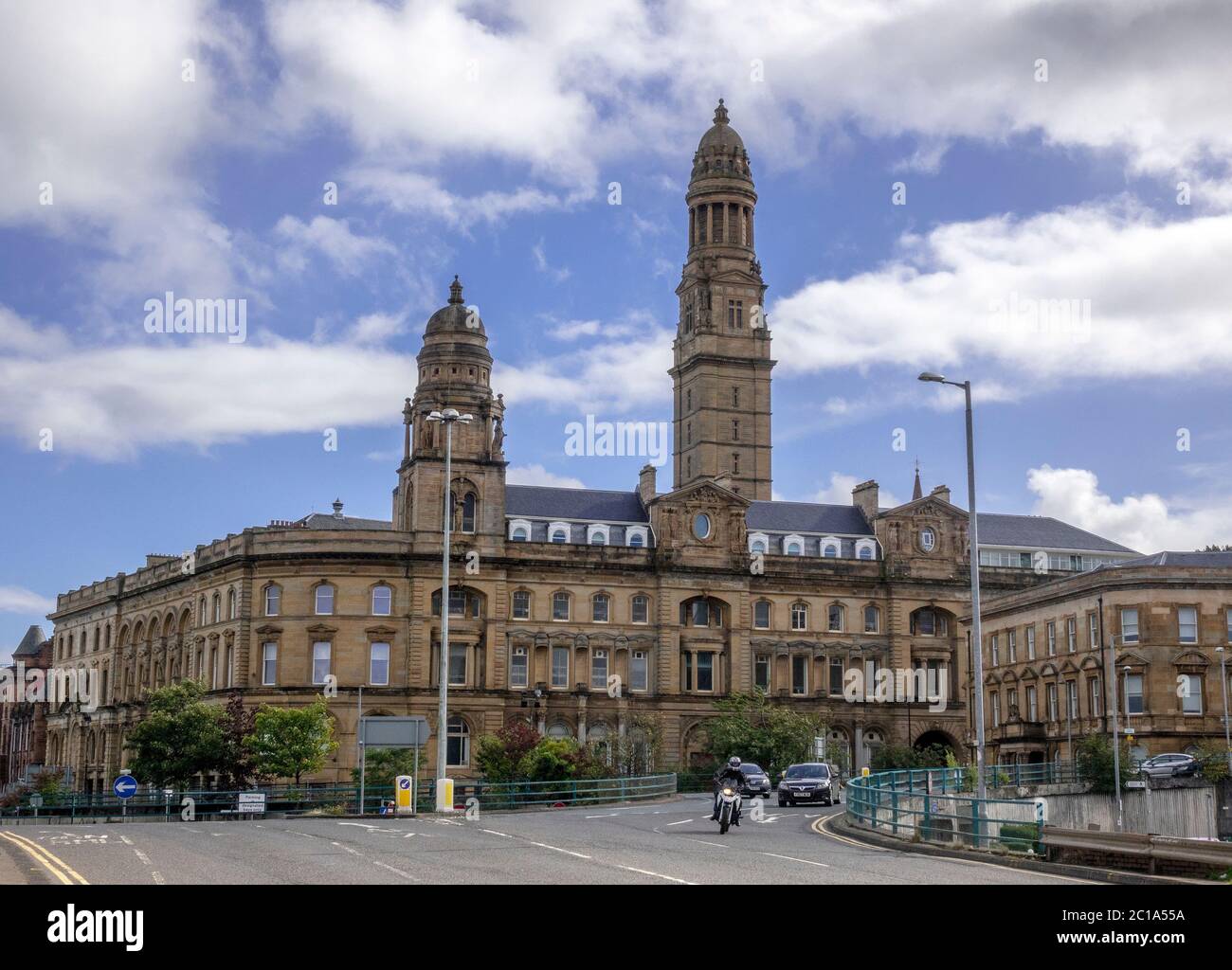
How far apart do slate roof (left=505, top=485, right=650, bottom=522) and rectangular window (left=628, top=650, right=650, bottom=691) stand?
944cm

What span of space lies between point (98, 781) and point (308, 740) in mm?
46568

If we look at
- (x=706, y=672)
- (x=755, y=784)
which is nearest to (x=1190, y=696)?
(x=755, y=784)

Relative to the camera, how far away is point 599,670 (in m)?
96.2

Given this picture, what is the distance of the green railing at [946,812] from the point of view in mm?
30109

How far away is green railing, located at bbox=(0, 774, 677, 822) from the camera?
52.2 meters

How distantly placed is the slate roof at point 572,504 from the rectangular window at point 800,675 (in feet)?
42.4

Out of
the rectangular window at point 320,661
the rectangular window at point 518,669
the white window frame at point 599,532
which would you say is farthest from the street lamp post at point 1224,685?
the rectangular window at point 320,661

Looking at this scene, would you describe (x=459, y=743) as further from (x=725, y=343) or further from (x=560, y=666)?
(x=725, y=343)

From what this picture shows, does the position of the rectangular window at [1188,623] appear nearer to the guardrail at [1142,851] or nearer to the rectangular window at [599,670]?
the rectangular window at [599,670]

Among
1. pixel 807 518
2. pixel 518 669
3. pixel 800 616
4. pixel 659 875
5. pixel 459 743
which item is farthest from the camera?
pixel 807 518

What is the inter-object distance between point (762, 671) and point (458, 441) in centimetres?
2365
